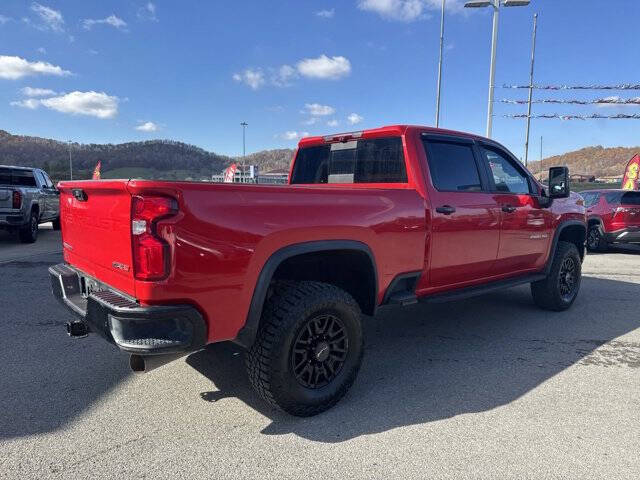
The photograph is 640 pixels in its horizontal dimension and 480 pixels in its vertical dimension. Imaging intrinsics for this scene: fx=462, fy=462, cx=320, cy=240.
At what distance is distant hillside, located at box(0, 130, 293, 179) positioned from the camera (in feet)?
249

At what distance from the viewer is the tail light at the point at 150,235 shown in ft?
7.61

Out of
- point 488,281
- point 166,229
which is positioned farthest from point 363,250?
point 488,281

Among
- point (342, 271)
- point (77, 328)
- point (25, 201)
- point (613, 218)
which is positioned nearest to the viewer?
point (77, 328)

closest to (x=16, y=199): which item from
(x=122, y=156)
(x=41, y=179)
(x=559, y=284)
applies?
(x=41, y=179)

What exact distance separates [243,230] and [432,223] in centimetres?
171

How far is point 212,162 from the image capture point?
8412 cm

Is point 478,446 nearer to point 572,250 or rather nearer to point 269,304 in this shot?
point 269,304

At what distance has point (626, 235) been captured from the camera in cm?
1050

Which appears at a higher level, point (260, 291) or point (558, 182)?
point (558, 182)

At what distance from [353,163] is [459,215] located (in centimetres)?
111

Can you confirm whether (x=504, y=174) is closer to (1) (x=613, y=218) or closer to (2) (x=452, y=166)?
(2) (x=452, y=166)

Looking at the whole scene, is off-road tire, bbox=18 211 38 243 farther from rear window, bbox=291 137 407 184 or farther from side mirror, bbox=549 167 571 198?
side mirror, bbox=549 167 571 198

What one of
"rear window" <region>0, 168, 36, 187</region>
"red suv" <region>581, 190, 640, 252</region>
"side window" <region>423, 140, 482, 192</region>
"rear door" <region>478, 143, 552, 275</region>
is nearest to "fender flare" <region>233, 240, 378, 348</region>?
"side window" <region>423, 140, 482, 192</region>

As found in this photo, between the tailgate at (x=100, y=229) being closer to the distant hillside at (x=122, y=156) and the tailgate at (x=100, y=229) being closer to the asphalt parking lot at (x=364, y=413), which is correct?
the asphalt parking lot at (x=364, y=413)
